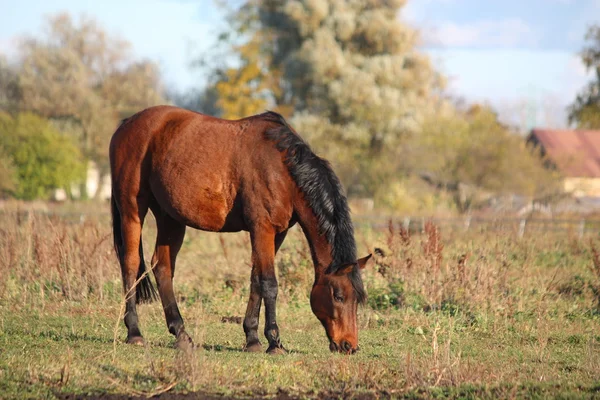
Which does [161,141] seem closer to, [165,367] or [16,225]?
[165,367]

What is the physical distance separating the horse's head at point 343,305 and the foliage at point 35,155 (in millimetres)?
35760

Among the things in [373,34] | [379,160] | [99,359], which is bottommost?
[99,359]

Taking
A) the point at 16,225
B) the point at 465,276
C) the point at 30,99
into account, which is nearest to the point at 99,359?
the point at 465,276

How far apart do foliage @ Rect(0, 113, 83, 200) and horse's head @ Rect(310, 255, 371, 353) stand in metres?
35.8

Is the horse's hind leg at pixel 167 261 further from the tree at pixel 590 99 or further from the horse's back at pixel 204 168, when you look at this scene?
the tree at pixel 590 99

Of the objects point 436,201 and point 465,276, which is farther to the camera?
point 436,201

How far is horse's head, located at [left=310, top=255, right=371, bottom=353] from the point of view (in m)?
7.39

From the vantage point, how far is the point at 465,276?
1066 centimetres

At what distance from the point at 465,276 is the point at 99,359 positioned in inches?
214

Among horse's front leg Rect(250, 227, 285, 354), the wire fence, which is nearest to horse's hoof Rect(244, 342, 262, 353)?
horse's front leg Rect(250, 227, 285, 354)

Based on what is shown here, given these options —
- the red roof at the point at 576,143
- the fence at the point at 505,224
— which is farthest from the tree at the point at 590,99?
the fence at the point at 505,224

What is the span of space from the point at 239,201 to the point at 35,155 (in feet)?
118

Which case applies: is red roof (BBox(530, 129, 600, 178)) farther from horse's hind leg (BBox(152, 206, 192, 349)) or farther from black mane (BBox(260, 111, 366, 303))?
black mane (BBox(260, 111, 366, 303))

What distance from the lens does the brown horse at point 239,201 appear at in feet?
24.8
